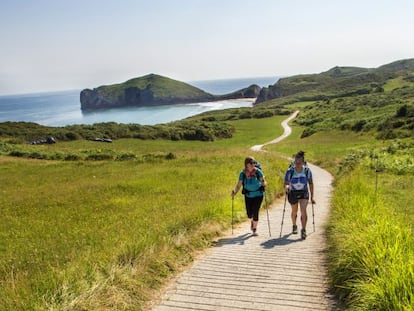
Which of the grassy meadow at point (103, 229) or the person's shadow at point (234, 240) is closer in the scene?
the grassy meadow at point (103, 229)

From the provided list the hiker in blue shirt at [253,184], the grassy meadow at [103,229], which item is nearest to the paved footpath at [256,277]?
the grassy meadow at [103,229]

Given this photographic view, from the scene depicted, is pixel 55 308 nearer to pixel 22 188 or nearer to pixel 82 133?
pixel 22 188

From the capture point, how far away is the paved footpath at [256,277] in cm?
698

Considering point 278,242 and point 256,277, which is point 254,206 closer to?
point 278,242

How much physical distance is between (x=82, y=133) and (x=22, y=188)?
1729 inches

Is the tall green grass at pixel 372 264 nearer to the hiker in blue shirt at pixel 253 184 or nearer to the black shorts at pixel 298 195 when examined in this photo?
the black shorts at pixel 298 195

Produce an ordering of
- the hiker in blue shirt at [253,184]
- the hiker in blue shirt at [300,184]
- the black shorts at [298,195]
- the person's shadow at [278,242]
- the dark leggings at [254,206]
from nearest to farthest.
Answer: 1. the person's shadow at [278,242]
2. the hiker in blue shirt at [300,184]
3. the black shorts at [298,195]
4. the hiker in blue shirt at [253,184]
5. the dark leggings at [254,206]

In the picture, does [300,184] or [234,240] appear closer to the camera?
[234,240]

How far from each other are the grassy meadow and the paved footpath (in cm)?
54

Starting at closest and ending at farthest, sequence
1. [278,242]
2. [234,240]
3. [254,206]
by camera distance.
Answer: [278,242], [234,240], [254,206]

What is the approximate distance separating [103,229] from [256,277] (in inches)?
264

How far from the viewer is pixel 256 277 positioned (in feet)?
26.7

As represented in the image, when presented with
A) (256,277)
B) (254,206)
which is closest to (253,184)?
(254,206)

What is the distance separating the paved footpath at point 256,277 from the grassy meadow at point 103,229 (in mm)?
538
